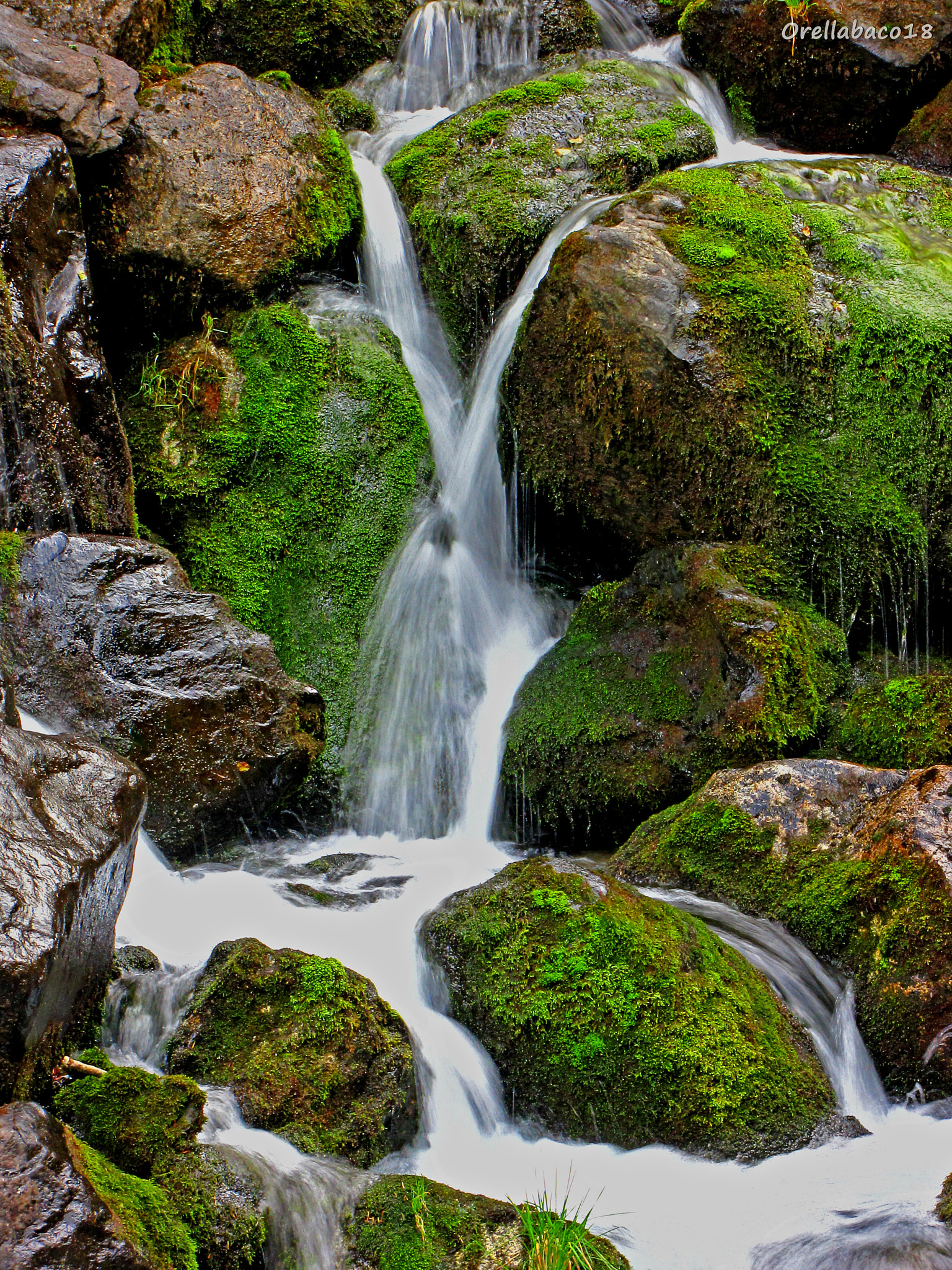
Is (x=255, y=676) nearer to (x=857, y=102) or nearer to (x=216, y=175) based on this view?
(x=216, y=175)

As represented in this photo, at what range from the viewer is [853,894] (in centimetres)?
469

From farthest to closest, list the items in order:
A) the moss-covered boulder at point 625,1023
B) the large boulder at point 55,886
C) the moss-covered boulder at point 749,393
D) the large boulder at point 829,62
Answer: the large boulder at point 829,62 < the moss-covered boulder at point 749,393 < the moss-covered boulder at point 625,1023 < the large boulder at point 55,886

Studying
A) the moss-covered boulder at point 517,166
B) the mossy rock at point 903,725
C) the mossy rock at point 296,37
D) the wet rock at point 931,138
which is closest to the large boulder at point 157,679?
the mossy rock at point 903,725

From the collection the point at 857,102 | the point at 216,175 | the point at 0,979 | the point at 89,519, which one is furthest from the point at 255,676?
the point at 857,102

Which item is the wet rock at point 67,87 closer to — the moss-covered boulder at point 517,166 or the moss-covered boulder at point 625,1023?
the moss-covered boulder at point 517,166

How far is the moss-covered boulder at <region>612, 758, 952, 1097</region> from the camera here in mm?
4254

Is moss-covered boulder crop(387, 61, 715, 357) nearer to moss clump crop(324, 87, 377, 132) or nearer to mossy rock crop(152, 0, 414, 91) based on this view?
moss clump crop(324, 87, 377, 132)

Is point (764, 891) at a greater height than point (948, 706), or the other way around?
point (948, 706)

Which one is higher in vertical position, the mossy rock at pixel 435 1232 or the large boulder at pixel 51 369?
the large boulder at pixel 51 369

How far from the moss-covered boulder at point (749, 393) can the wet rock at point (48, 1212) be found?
5637 millimetres

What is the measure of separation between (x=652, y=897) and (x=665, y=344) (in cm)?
391

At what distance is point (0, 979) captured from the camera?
2793 mm

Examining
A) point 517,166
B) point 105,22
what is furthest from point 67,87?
point 517,166

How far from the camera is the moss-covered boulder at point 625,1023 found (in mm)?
3959
